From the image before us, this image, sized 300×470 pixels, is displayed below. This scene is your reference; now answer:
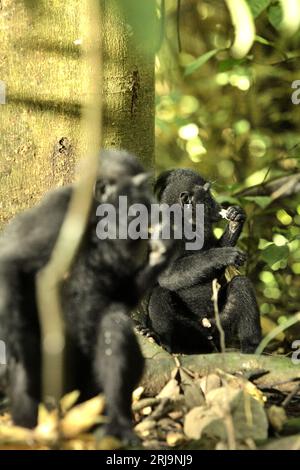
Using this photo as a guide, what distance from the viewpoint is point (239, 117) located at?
9.79 m

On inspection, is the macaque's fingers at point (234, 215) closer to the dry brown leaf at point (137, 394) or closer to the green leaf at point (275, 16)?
the green leaf at point (275, 16)

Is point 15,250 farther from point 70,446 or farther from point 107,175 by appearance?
point 70,446

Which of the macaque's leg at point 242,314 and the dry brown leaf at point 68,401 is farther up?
the macaque's leg at point 242,314

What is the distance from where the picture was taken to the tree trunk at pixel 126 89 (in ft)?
17.2

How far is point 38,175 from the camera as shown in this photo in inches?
204

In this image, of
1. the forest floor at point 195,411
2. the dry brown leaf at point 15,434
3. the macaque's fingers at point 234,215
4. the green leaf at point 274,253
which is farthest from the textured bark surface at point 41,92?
the green leaf at point 274,253

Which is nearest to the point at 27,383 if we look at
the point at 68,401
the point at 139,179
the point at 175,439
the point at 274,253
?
the point at 68,401

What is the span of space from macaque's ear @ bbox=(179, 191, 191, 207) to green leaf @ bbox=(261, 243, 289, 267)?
971 mm

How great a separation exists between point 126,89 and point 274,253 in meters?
2.14

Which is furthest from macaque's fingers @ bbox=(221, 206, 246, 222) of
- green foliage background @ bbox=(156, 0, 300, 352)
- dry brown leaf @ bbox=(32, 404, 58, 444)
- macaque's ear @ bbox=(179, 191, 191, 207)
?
dry brown leaf @ bbox=(32, 404, 58, 444)

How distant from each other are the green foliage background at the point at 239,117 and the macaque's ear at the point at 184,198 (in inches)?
97.8

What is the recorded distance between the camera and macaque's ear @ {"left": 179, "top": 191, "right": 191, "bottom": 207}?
6176 millimetres

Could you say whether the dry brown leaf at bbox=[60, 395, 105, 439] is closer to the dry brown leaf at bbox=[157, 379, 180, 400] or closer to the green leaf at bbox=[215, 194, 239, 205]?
the dry brown leaf at bbox=[157, 379, 180, 400]
